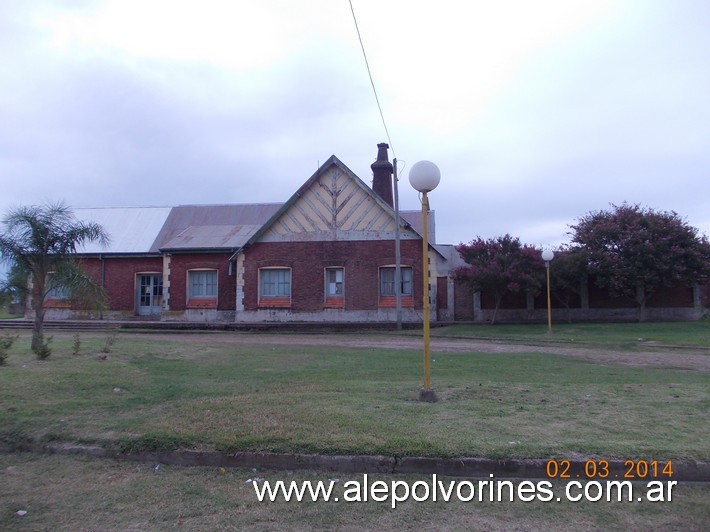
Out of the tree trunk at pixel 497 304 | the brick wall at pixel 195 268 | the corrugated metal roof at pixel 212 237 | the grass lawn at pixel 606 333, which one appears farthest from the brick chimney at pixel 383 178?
the grass lawn at pixel 606 333

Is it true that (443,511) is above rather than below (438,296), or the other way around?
below

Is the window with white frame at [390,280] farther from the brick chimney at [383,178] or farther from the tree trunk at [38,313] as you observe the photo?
the tree trunk at [38,313]

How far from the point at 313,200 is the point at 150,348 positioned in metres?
15.0

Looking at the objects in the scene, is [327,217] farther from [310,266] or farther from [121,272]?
[121,272]

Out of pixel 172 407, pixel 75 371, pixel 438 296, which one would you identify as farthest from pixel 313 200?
pixel 172 407

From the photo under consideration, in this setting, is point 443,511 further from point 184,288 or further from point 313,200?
point 184,288

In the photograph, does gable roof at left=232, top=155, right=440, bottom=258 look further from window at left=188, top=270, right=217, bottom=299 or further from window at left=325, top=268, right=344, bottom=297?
window at left=188, top=270, right=217, bottom=299

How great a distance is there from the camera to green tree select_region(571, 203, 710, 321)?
81.1 ft

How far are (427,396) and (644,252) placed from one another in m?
21.0

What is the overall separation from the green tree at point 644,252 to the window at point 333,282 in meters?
11.7

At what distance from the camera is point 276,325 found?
26.4m

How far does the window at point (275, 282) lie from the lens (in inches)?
1136

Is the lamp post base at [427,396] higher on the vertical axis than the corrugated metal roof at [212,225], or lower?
lower

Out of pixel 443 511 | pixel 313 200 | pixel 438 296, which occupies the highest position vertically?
pixel 313 200
